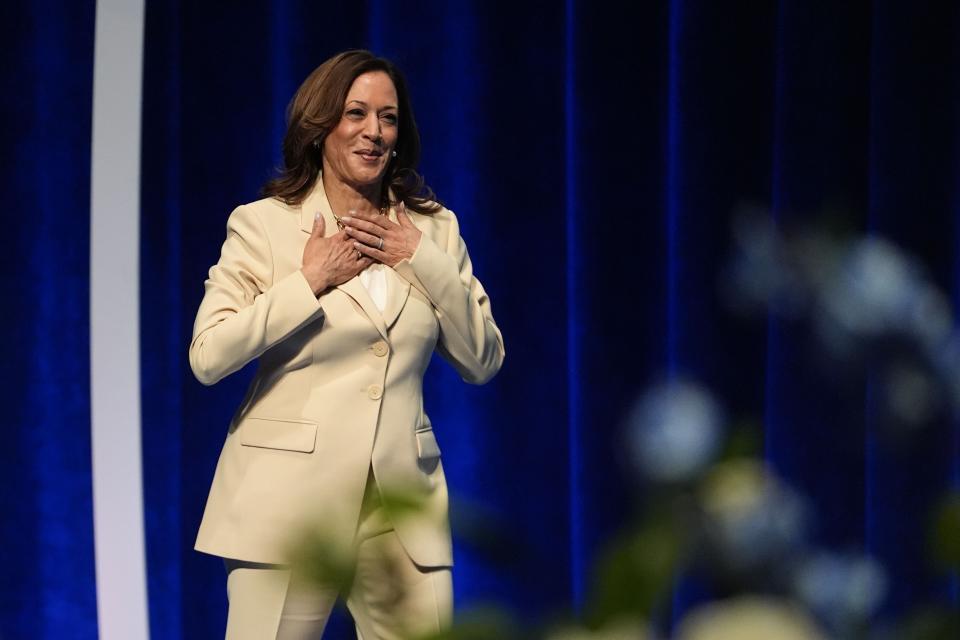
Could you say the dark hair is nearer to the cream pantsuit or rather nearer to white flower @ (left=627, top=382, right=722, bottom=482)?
the cream pantsuit

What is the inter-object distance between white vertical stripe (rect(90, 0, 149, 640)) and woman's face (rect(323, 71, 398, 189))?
949 mm

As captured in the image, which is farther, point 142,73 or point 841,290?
point 142,73

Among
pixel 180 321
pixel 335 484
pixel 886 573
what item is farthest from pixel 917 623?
pixel 180 321

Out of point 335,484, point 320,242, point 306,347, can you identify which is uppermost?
point 320,242

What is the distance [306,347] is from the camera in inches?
67.7

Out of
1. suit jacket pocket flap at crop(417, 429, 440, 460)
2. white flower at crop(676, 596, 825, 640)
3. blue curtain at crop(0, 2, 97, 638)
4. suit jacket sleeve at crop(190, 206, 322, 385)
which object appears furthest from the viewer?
blue curtain at crop(0, 2, 97, 638)

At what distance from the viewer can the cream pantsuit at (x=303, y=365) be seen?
167cm

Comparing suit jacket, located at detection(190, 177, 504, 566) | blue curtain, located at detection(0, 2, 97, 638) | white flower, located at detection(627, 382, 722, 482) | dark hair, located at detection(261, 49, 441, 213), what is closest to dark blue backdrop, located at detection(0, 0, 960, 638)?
blue curtain, located at detection(0, 2, 97, 638)

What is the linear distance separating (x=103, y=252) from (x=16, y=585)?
27.1 inches

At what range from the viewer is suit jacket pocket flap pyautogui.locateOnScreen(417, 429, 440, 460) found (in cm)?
176

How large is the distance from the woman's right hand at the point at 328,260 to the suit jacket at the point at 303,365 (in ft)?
0.05

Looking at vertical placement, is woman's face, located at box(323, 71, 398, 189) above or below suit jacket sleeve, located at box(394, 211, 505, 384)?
above

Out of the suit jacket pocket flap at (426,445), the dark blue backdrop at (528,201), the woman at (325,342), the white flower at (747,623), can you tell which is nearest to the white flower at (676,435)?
the white flower at (747,623)

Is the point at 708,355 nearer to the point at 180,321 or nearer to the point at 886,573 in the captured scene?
the point at 180,321
